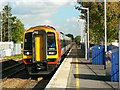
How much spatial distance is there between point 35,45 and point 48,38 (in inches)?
44.7

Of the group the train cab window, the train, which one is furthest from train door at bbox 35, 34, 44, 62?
the train cab window

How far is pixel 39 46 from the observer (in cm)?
2203

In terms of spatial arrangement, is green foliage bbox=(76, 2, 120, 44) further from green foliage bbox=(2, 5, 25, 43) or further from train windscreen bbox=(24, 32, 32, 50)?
green foliage bbox=(2, 5, 25, 43)

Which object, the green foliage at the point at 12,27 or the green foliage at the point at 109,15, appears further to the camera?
the green foliage at the point at 12,27

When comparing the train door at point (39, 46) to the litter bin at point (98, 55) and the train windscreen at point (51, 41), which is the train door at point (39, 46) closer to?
the train windscreen at point (51, 41)

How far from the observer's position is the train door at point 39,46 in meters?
21.8

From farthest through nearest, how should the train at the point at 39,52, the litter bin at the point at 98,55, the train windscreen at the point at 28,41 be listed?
1. the litter bin at the point at 98,55
2. the train windscreen at the point at 28,41
3. the train at the point at 39,52

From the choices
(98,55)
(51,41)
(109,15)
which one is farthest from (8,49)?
(51,41)

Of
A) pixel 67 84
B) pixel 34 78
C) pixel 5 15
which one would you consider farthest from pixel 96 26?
pixel 5 15

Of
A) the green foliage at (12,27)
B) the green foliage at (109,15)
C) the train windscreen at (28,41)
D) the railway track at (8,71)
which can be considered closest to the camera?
the train windscreen at (28,41)

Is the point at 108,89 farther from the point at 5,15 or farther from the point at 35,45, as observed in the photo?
the point at 5,15

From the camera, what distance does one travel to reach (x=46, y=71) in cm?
2203

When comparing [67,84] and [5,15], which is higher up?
[5,15]

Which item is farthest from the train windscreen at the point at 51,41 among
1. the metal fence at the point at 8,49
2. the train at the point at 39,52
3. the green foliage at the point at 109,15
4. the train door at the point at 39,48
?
the metal fence at the point at 8,49
